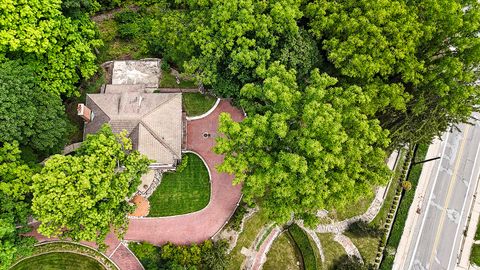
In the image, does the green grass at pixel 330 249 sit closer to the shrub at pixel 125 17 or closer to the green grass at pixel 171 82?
the green grass at pixel 171 82

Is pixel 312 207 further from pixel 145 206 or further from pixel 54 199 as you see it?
pixel 54 199

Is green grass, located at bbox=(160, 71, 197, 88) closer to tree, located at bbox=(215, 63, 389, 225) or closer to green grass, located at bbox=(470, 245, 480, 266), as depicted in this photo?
tree, located at bbox=(215, 63, 389, 225)

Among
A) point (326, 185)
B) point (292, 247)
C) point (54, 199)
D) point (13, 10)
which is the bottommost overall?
point (54, 199)

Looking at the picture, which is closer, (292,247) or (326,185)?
(326,185)

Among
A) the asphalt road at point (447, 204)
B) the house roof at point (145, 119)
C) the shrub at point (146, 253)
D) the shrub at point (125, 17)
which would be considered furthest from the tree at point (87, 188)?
the asphalt road at point (447, 204)

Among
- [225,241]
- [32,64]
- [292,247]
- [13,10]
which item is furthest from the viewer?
[292,247]

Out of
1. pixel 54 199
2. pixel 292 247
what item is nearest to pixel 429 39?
pixel 292 247

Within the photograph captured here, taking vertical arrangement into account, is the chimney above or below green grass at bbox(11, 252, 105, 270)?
above

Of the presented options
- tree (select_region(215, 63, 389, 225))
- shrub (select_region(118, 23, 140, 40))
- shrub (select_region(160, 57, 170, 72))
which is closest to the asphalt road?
tree (select_region(215, 63, 389, 225))
